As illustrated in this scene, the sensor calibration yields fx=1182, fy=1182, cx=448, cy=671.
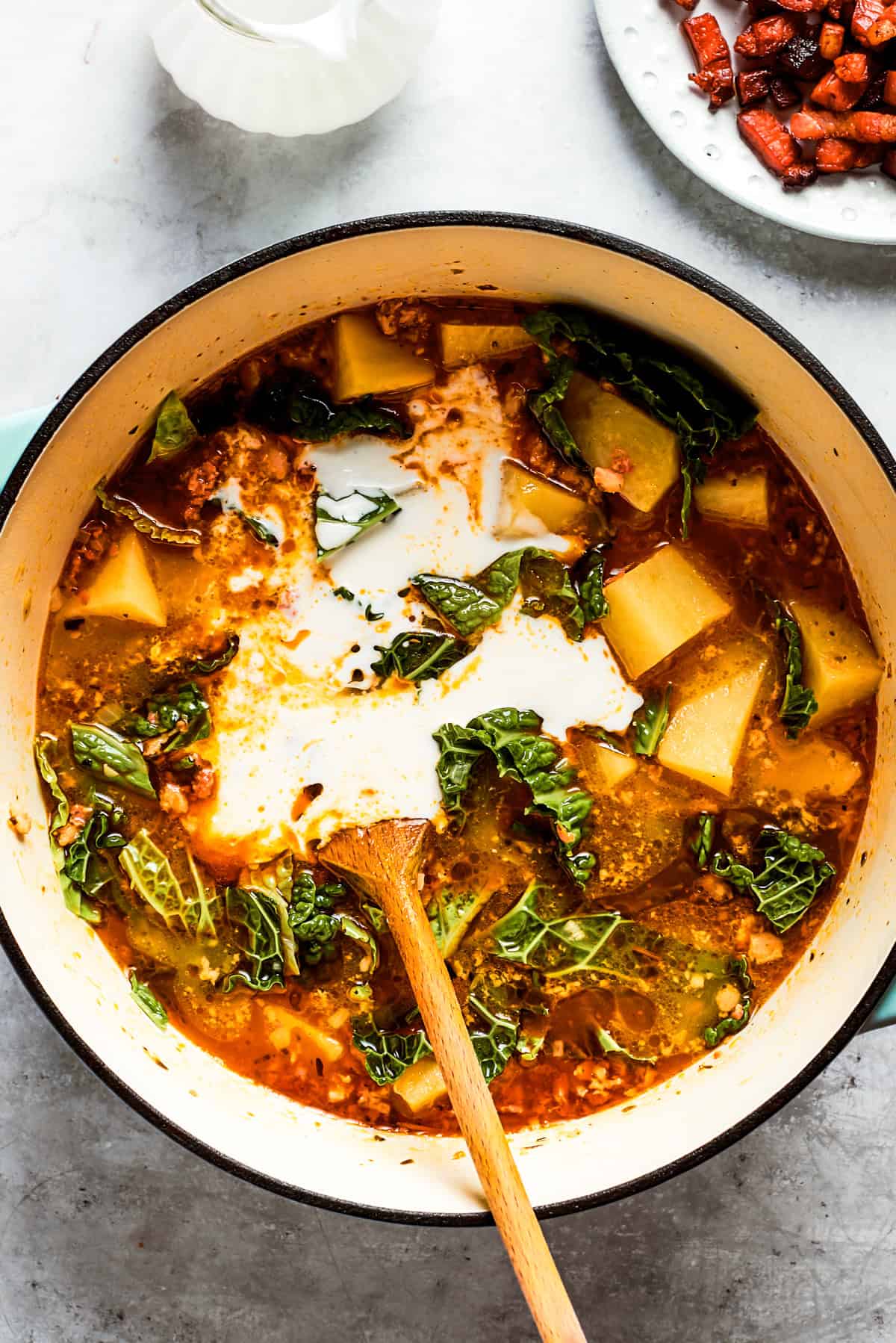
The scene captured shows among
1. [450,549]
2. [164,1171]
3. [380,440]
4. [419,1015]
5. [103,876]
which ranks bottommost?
[164,1171]

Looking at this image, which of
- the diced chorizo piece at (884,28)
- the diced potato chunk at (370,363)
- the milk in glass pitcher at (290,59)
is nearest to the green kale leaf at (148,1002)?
the diced potato chunk at (370,363)

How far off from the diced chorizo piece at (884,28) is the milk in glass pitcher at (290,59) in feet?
3.02

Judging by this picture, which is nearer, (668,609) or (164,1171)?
(668,609)

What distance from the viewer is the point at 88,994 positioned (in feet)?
7.91

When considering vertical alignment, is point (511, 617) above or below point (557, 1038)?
above

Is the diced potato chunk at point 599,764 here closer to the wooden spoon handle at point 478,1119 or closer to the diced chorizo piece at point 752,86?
the wooden spoon handle at point 478,1119

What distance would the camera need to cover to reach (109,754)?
8.14 feet

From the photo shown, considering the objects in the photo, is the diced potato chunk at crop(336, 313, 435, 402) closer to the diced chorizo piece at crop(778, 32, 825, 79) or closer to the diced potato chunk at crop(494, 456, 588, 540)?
the diced potato chunk at crop(494, 456, 588, 540)

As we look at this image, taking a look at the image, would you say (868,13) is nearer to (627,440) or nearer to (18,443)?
(627,440)

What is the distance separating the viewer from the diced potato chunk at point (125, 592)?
2416 mm

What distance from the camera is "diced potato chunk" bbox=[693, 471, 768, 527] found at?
2.45 meters

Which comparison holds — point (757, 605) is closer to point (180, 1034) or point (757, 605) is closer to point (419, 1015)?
point (419, 1015)

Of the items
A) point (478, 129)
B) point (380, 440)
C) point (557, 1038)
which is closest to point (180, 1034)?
point (557, 1038)

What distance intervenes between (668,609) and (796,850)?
0.58m
